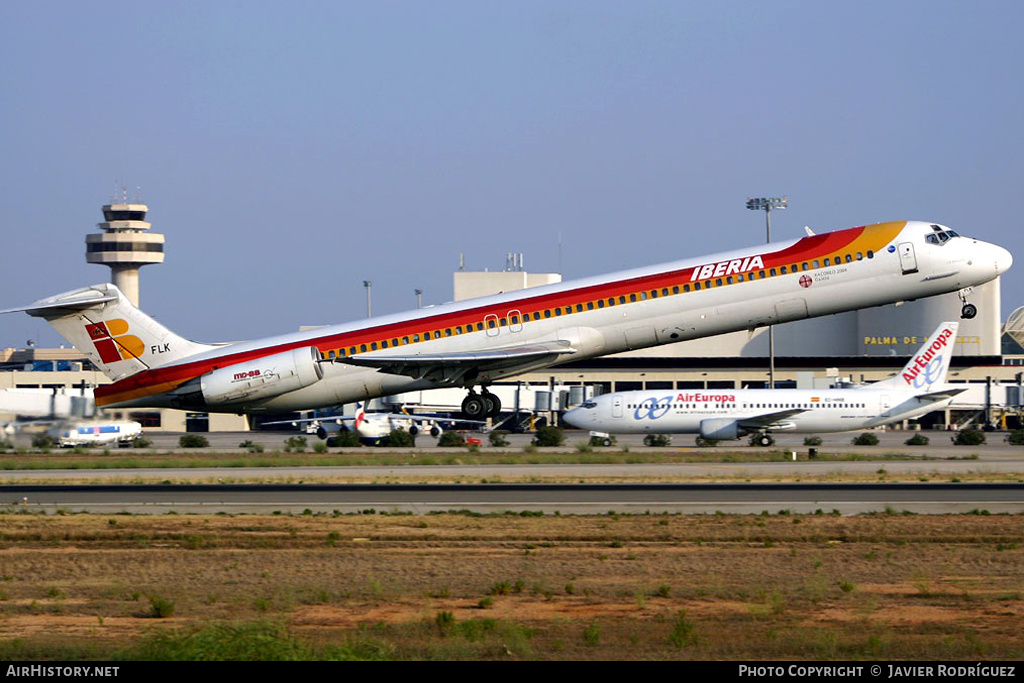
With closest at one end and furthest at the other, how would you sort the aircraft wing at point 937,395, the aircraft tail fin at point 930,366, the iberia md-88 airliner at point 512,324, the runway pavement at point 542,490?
1. the runway pavement at point 542,490
2. the iberia md-88 airliner at point 512,324
3. the aircraft wing at point 937,395
4. the aircraft tail fin at point 930,366

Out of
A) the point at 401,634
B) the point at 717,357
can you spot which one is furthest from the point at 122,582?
the point at 717,357

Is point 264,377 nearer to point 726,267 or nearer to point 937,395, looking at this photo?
point 726,267

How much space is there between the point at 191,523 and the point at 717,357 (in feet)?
256

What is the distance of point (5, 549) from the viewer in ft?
86.9

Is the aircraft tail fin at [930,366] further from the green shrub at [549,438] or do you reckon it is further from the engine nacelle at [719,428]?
the green shrub at [549,438]

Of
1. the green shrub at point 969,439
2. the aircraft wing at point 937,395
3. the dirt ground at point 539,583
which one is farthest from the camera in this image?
the green shrub at point 969,439

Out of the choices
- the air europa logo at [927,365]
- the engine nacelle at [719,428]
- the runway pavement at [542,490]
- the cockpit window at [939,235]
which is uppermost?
the cockpit window at [939,235]

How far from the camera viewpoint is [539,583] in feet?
71.8

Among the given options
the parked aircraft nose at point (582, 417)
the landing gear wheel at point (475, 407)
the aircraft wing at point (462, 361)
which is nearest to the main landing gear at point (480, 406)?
the landing gear wheel at point (475, 407)

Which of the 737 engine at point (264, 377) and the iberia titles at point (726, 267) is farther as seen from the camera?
the 737 engine at point (264, 377)

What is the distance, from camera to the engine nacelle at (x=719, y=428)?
6128 centimetres

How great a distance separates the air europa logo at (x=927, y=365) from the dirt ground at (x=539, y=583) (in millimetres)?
35333

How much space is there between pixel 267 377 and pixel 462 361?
6.64m

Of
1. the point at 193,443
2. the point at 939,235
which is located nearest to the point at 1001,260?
the point at 939,235
